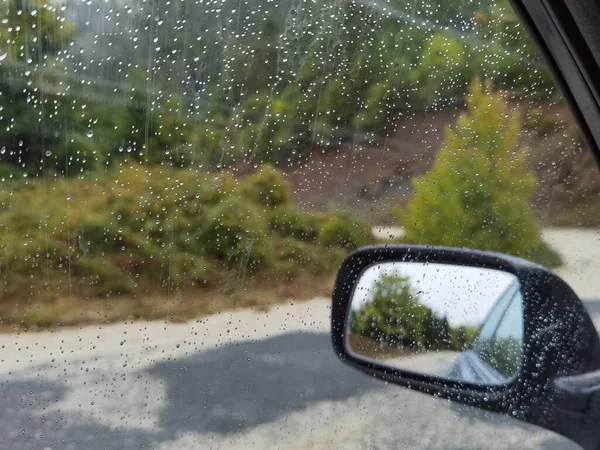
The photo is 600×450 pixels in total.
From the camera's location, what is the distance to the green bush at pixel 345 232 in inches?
99.0

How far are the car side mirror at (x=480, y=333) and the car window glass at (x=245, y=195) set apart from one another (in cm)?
5

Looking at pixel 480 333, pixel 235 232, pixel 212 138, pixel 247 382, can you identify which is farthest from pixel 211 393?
pixel 480 333

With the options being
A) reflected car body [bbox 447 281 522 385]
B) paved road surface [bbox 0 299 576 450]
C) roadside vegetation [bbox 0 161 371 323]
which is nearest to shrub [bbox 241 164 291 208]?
roadside vegetation [bbox 0 161 371 323]

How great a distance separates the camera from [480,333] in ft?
9.03

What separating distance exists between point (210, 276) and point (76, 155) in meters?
0.50

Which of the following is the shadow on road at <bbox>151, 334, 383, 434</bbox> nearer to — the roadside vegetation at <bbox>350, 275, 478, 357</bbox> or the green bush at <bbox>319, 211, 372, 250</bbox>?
the roadside vegetation at <bbox>350, 275, 478, 357</bbox>

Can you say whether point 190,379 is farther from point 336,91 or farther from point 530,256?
point 530,256

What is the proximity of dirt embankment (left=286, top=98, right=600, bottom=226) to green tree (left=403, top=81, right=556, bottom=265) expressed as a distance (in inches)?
1.6

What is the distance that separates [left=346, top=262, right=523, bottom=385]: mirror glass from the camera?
103 inches

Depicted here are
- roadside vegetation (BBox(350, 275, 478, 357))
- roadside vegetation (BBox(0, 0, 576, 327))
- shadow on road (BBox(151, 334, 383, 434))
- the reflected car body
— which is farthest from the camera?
the reflected car body

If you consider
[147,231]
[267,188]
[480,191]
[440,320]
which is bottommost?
[440,320]

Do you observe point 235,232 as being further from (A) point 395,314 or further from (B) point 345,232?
(A) point 395,314

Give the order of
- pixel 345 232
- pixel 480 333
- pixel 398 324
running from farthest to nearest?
pixel 480 333
pixel 398 324
pixel 345 232

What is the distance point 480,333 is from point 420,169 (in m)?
0.59
